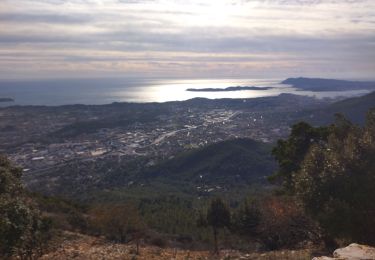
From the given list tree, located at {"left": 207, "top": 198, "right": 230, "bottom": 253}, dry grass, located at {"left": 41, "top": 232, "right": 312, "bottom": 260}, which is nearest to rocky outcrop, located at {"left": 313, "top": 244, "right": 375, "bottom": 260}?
dry grass, located at {"left": 41, "top": 232, "right": 312, "bottom": 260}

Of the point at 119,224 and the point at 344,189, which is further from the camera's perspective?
the point at 119,224

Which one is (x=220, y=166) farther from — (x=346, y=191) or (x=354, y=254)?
(x=354, y=254)

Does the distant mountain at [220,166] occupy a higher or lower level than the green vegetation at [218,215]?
lower

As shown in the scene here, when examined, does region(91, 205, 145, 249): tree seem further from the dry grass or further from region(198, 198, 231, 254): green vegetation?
region(198, 198, 231, 254): green vegetation

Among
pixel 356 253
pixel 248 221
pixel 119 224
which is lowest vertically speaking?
pixel 119 224

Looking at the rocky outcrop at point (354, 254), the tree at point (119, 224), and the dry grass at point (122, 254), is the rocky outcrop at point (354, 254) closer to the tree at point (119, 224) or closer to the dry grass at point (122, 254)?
the dry grass at point (122, 254)

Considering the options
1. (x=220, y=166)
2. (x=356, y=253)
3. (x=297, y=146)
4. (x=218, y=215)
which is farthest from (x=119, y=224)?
(x=220, y=166)

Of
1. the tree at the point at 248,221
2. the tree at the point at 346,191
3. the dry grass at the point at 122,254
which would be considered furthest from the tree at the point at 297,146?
the tree at the point at 346,191

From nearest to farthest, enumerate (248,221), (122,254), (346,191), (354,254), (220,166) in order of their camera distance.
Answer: (354,254) < (346,191) < (122,254) < (248,221) < (220,166)

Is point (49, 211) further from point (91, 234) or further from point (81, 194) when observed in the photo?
point (81, 194)
